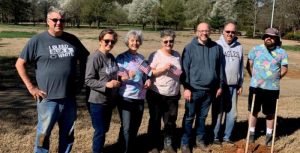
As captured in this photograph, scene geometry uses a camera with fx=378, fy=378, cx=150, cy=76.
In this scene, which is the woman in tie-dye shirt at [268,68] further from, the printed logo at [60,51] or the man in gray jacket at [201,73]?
the printed logo at [60,51]

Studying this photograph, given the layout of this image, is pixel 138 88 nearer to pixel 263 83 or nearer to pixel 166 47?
pixel 166 47

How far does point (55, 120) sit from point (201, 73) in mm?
2163

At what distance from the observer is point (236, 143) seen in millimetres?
6496

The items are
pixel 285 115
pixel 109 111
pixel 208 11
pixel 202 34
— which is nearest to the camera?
pixel 109 111

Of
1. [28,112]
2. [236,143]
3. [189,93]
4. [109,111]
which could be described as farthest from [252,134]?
[28,112]

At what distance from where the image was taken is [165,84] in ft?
17.6

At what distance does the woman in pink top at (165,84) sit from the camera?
17.2 ft

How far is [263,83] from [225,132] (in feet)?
3.49

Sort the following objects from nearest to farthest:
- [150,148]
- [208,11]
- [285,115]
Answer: [150,148]
[285,115]
[208,11]

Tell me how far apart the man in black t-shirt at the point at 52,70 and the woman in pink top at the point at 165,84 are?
43.2 inches

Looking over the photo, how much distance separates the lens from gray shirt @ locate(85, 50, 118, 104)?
471 cm

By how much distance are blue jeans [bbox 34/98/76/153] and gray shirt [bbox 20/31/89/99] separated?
4.7 inches

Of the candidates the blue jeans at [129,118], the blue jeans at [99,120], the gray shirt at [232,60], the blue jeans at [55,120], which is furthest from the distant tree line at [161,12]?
the blue jeans at [55,120]

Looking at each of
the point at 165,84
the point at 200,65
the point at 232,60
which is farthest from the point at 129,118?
the point at 232,60
